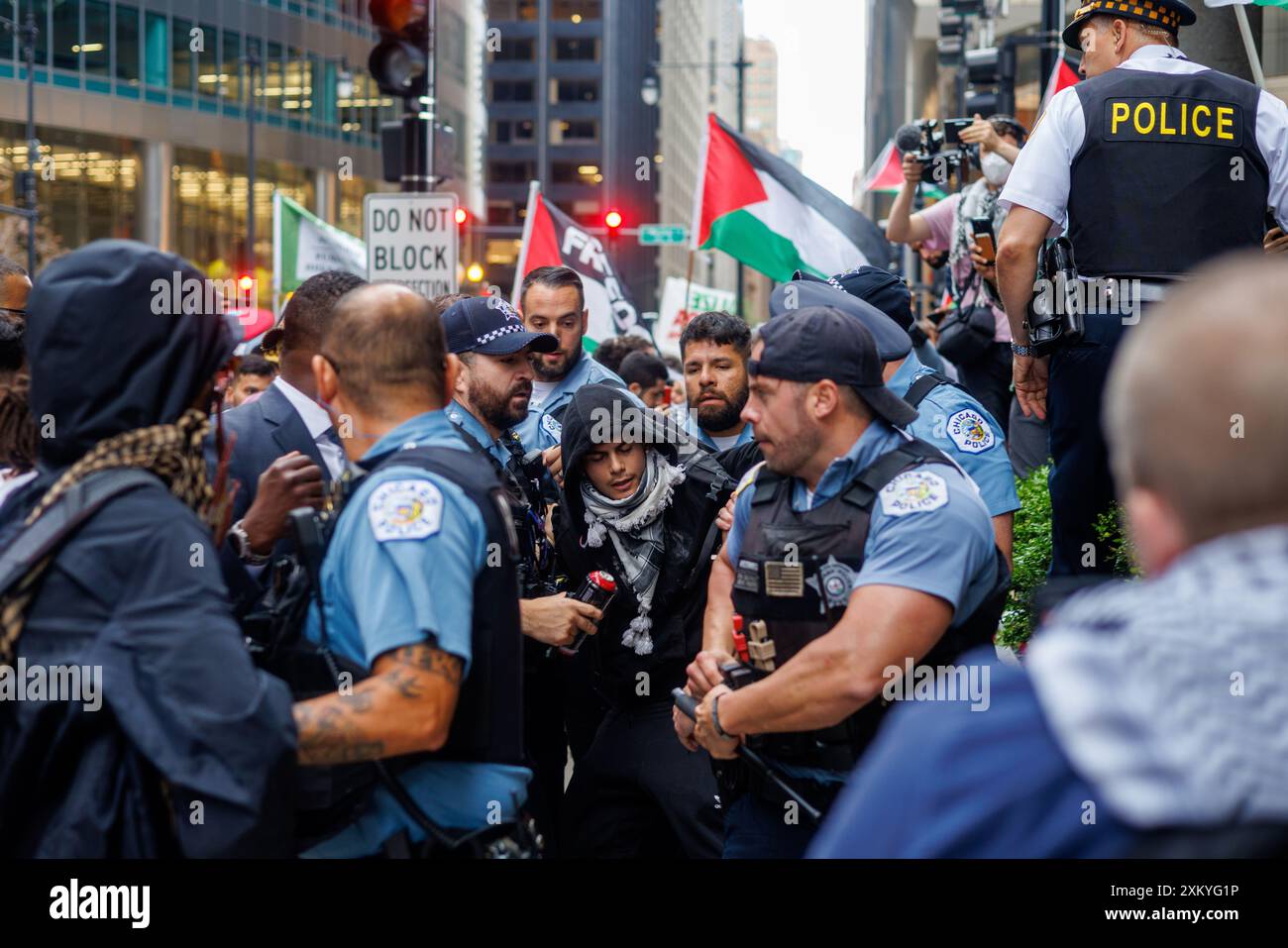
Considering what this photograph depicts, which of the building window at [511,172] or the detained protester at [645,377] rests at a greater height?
the building window at [511,172]

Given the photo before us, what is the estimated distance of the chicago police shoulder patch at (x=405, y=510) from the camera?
10.2 feet

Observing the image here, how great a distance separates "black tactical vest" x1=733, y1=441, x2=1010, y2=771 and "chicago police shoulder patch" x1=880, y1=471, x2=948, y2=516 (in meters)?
0.04

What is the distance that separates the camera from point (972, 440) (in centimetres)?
507

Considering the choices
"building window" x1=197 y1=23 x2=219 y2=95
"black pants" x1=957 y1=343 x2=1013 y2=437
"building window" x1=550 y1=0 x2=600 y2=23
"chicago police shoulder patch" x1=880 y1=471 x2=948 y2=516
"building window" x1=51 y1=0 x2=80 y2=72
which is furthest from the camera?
"building window" x1=550 y1=0 x2=600 y2=23

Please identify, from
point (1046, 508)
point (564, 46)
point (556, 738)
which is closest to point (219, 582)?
point (556, 738)

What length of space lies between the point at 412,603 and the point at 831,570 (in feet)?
3.91

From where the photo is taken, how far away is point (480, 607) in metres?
3.32

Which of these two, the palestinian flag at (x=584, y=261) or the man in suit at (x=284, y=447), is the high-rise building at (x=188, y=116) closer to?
the palestinian flag at (x=584, y=261)

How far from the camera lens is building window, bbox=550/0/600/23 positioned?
111 metres

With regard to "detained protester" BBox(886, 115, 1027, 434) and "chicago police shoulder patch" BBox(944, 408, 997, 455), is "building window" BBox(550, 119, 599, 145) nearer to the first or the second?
"detained protester" BBox(886, 115, 1027, 434)

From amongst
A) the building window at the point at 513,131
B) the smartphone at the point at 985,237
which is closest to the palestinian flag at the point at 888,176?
the smartphone at the point at 985,237

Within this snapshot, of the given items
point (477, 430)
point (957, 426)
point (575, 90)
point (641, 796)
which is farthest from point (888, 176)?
point (575, 90)

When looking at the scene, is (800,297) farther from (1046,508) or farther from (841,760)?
(1046,508)

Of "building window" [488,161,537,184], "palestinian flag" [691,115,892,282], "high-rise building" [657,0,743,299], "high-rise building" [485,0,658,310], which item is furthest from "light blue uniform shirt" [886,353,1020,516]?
"building window" [488,161,537,184]
